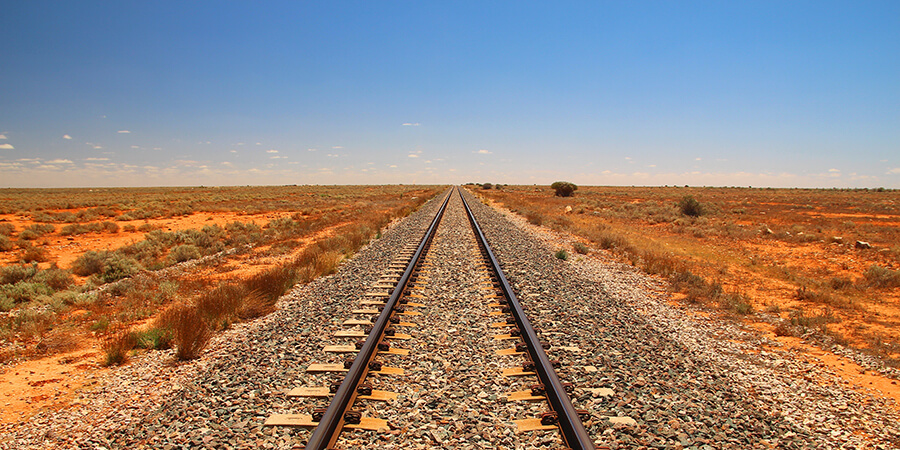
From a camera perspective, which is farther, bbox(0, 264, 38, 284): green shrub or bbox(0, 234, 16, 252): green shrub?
bbox(0, 234, 16, 252): green shrub

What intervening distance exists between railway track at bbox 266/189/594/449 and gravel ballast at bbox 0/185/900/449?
0.04 meters

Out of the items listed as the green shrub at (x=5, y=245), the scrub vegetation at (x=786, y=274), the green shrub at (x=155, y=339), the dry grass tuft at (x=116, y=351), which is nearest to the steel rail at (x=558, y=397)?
the scrub vegetation at (x=786, y=274)

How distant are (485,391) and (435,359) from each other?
0.89 meters

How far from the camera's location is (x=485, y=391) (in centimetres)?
405

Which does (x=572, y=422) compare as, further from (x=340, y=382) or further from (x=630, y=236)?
(x=630, y=236)

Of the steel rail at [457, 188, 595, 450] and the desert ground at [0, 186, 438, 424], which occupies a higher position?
the steel rail at [457, 188, 595, 450]

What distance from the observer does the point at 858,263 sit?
13578mm

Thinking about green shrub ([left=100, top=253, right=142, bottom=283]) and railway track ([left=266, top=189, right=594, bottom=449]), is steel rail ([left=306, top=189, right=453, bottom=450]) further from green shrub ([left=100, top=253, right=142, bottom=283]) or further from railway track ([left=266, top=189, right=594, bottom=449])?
green shrub ([left=100, top=253, right=142, bottom=283])

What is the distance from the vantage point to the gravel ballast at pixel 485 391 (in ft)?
11.2

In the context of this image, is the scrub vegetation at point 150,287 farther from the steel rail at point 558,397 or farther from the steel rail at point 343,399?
the steel rail at point 558,397

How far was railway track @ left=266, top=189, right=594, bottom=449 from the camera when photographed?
3.43 m

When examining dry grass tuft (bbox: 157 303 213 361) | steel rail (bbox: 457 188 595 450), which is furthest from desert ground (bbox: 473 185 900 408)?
dry grass tuft (bbox: 157 303 213 361)

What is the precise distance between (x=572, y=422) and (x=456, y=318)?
121 inches

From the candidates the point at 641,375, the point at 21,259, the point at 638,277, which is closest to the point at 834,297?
the point at 638,277
